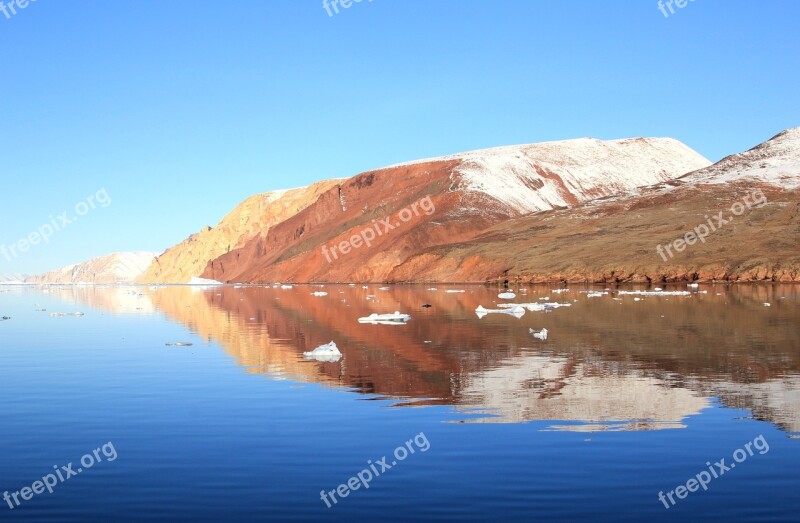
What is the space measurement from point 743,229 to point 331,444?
4487 inches

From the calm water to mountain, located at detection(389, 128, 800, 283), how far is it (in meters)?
77.4

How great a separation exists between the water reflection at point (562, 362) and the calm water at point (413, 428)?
0.37ft

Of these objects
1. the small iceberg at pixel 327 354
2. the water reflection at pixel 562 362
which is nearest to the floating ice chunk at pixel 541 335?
the water reflection at pixel 562 362

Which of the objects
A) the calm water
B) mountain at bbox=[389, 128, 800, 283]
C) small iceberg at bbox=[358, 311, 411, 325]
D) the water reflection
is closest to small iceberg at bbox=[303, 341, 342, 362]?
the water reflection

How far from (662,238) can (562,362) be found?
98999mm

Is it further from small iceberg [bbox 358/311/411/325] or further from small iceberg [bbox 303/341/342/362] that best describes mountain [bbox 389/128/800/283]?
small iceberg [bbox 303/341/342/362]

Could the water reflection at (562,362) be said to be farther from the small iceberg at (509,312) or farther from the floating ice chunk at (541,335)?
the small iceberg at (509,312)

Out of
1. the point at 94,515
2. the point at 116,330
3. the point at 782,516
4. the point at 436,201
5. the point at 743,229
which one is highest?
the point at 436,201

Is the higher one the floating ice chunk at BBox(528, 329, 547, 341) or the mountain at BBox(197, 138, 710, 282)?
the mountain at BBox(197, 138, 710, 282)

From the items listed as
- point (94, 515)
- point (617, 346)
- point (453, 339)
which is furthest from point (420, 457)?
point (453, 339)

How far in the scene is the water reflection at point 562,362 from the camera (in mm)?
17391

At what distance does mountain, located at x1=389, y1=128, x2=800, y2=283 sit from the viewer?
10562 cm

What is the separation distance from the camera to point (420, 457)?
13242 mm

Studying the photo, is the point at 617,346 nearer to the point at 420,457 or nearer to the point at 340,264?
the point at 420,457
